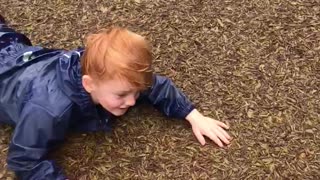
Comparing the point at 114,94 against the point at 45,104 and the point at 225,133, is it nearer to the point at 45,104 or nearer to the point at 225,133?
the point at 45,104

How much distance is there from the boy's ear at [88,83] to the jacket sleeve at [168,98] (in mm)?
464

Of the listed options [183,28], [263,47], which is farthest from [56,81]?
[263,47]

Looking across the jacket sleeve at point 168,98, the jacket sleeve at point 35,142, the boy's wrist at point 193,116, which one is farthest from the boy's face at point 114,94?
the boy's wrist at point 193,116

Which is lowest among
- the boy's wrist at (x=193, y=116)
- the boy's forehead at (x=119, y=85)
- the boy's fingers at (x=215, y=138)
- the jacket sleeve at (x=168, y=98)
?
the boy's fingers at (x=215, y=138)

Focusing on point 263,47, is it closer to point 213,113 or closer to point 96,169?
point 213,113

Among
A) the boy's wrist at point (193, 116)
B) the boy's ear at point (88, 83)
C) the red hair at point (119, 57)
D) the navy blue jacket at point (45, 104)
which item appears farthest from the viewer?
the boy's wrist at point (193, 116)

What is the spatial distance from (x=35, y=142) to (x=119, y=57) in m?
0.64

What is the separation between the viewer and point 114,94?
8.39 feet

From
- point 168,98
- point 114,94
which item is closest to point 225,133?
point 168,98

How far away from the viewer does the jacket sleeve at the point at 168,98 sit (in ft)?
9.88

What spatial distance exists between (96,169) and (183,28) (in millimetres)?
1213

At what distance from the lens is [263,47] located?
139 inches

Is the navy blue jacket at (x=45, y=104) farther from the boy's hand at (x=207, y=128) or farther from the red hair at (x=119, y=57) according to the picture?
the red hair at (x=119, y=57)

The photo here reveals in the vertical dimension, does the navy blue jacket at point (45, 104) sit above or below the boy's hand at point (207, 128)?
above
